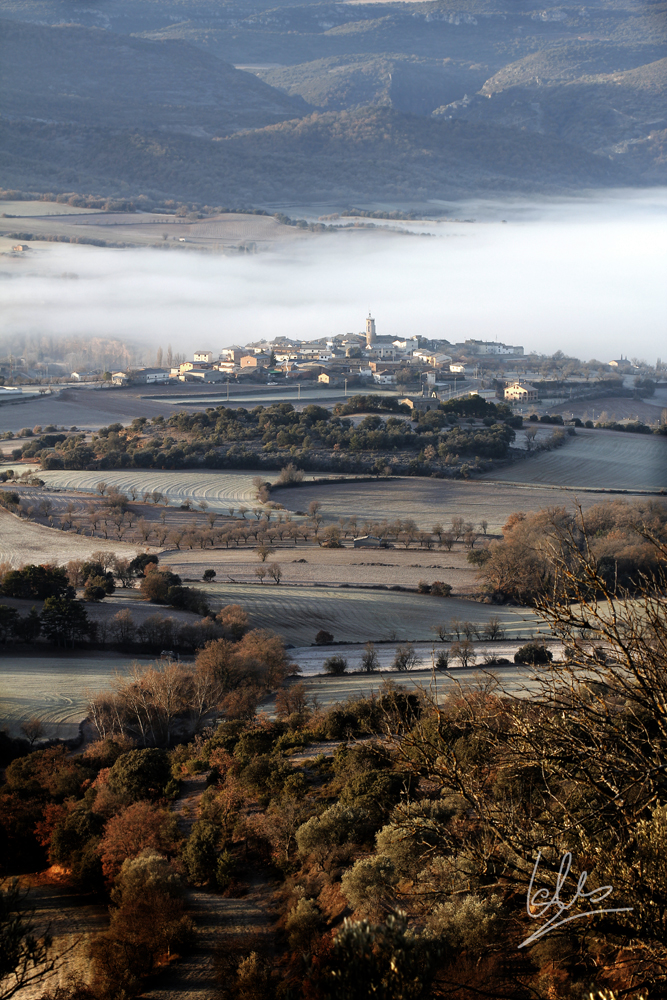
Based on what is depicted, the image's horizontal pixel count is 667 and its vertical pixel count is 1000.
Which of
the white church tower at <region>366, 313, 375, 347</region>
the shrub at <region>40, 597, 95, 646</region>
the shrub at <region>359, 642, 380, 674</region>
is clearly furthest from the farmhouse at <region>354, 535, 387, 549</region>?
the white church tower at <region>366, 313, 375, 347</region>

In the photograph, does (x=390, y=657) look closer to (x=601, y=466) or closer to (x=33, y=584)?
(x=33, y=584)

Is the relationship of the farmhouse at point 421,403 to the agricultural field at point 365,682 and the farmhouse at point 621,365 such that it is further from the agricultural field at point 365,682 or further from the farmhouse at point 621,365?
the agricultural field at point 365,682

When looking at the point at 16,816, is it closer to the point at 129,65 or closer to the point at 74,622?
the point at 74,622

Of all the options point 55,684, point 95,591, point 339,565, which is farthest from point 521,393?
point 55,684

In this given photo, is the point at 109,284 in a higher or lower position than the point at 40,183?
lower

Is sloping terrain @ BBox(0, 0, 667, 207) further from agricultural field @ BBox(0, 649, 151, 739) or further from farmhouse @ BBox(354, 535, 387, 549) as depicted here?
agricultural field @ BBox(0, 649, 151, 739)

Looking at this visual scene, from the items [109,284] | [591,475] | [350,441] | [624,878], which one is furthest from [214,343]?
[624,878]

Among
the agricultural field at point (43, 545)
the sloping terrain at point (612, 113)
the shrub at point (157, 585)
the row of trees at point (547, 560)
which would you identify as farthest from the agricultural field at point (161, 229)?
the sloping terrain at point (612, 113)
